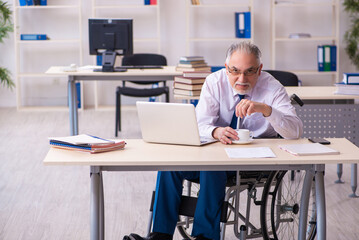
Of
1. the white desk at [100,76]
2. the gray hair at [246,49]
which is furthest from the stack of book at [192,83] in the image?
the gray hair at [246,49]

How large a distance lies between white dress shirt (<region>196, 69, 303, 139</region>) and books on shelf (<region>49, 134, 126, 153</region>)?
47 cm

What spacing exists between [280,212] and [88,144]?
1.09 m

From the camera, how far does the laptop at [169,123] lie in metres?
2.38

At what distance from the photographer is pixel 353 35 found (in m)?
7.04

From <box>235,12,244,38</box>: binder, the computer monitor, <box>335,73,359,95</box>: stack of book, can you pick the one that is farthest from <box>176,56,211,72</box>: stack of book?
<box>235,12,244,38</box>: binder

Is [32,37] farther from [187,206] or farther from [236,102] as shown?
[187,206]

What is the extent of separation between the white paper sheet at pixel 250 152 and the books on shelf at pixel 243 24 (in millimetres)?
4795

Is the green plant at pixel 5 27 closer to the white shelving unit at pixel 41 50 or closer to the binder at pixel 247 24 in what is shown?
the white shelving unit at pixel 41 50

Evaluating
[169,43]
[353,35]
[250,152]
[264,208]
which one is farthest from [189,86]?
[353,35]

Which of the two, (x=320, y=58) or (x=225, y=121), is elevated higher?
(x=320, y=58)

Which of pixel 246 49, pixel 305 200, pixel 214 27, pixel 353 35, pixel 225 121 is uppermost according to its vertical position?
pixel 214 27

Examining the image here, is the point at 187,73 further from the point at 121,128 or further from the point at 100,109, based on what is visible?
the point at 100,109

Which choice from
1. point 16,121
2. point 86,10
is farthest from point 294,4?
point 16,121

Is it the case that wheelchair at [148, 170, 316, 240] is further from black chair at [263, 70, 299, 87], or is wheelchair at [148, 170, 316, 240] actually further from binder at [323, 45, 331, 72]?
binder at [323, 45, 331, 72]
